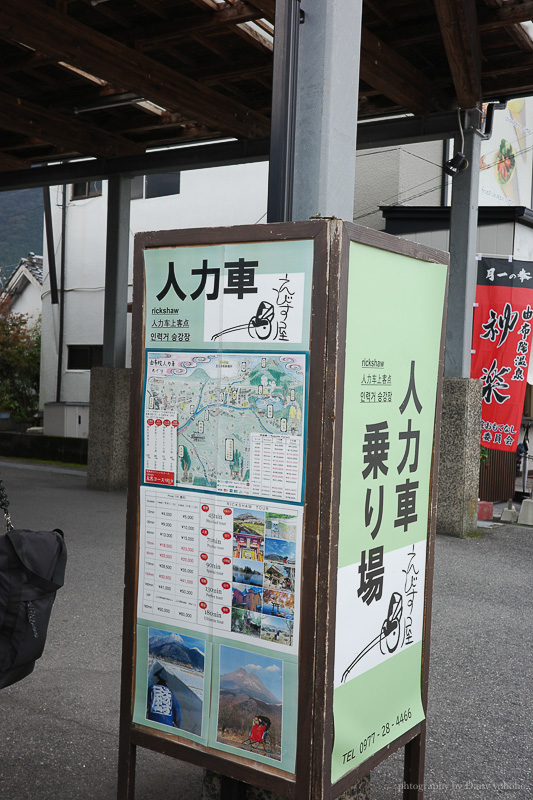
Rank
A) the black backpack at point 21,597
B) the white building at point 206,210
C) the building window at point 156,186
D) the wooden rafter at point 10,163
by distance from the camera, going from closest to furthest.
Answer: the black backpack at point 21,597
the wooden rafter at point 10,163
the white building at point 206,210
the building window at point 156,186

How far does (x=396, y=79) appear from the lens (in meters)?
7.90

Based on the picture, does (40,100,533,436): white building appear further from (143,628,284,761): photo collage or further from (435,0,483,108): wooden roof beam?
(143,628,284,761): photo collage

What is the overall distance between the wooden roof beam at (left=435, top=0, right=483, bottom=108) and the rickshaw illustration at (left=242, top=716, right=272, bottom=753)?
6205 mm

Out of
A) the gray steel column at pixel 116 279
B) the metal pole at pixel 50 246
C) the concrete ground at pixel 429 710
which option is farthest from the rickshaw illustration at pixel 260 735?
the metal pole at pixel 50 246

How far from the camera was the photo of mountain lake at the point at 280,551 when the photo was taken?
2496 mm

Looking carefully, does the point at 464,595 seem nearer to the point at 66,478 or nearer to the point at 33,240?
the point at 66,478

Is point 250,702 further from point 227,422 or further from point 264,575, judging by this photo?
point 227,422

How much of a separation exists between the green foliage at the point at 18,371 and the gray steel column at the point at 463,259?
14982 millimetres

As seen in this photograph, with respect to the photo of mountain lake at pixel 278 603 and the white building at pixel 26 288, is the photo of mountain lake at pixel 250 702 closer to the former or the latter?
the photo of mountain lake at pixel 278 603

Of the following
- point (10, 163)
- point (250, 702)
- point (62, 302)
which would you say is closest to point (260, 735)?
point (250, 702)

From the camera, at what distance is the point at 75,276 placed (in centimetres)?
1834

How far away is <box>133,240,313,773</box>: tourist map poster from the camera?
2492 mm

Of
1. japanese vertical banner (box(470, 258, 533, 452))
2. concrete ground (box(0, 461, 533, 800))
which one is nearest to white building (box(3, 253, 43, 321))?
japanese vertical banner (box(470, 258, 533, 452))

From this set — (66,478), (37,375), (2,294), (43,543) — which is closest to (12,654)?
(43,543)
